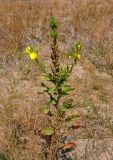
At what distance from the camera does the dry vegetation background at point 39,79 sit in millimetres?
3205

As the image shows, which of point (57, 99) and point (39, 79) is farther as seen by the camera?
point (39, 79)

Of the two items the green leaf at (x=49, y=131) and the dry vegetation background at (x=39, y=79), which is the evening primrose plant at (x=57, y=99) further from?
the dry vegetation background at (x=39, y=79)

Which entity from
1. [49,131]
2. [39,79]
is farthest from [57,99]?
[39,79]

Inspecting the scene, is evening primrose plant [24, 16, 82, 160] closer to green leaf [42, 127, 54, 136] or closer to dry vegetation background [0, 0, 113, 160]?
green leaf [42, 127, 54, 136]

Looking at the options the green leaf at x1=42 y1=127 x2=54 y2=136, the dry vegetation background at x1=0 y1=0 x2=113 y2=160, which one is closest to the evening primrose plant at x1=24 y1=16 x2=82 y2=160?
the green leaf at x1=42 y1=127 x2=54 y2=136

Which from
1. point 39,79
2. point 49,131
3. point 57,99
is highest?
point 57,99

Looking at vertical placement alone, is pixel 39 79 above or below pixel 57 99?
below

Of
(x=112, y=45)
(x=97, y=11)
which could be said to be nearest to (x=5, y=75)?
(x=112, y=45)

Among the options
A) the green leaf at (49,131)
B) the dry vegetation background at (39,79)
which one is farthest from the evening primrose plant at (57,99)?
the dry vegetation background at (39,79)

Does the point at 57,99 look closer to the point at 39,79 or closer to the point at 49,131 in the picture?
the point at 49,131

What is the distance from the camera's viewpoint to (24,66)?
4.88 meters

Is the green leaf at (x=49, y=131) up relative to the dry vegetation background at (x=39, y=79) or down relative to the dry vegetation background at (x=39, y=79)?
up

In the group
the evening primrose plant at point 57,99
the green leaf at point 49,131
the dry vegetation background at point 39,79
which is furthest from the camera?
the dry vegetation background at point 39,79

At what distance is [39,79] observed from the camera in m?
4.66
